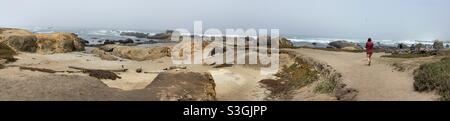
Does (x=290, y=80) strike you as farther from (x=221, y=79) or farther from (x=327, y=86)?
(x=327, y=86)

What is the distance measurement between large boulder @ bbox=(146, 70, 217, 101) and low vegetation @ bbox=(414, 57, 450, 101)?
8490 mm

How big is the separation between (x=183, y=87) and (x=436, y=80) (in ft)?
32.8

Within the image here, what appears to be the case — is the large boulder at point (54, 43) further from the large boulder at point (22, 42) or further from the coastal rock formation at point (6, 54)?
the coastal rock formation at point (6, 54)

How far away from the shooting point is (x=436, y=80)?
60.1ft

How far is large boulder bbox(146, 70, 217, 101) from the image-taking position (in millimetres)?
19141

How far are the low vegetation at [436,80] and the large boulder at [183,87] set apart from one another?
8.49 meters

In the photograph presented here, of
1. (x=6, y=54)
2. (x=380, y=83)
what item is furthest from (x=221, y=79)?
(x=6, y=54)

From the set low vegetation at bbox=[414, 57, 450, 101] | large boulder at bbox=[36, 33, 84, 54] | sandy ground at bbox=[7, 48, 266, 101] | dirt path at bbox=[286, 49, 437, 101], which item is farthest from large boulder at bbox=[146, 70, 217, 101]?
large boulder at bbox=[36, 33, 84, 54]

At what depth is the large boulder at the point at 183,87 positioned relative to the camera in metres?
19.1

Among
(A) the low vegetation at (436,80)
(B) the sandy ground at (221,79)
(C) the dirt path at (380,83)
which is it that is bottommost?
(B) the sandy ground at (221,79)

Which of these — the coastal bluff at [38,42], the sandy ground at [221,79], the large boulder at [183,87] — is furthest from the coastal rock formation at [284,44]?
the large boulder at [183,87]
